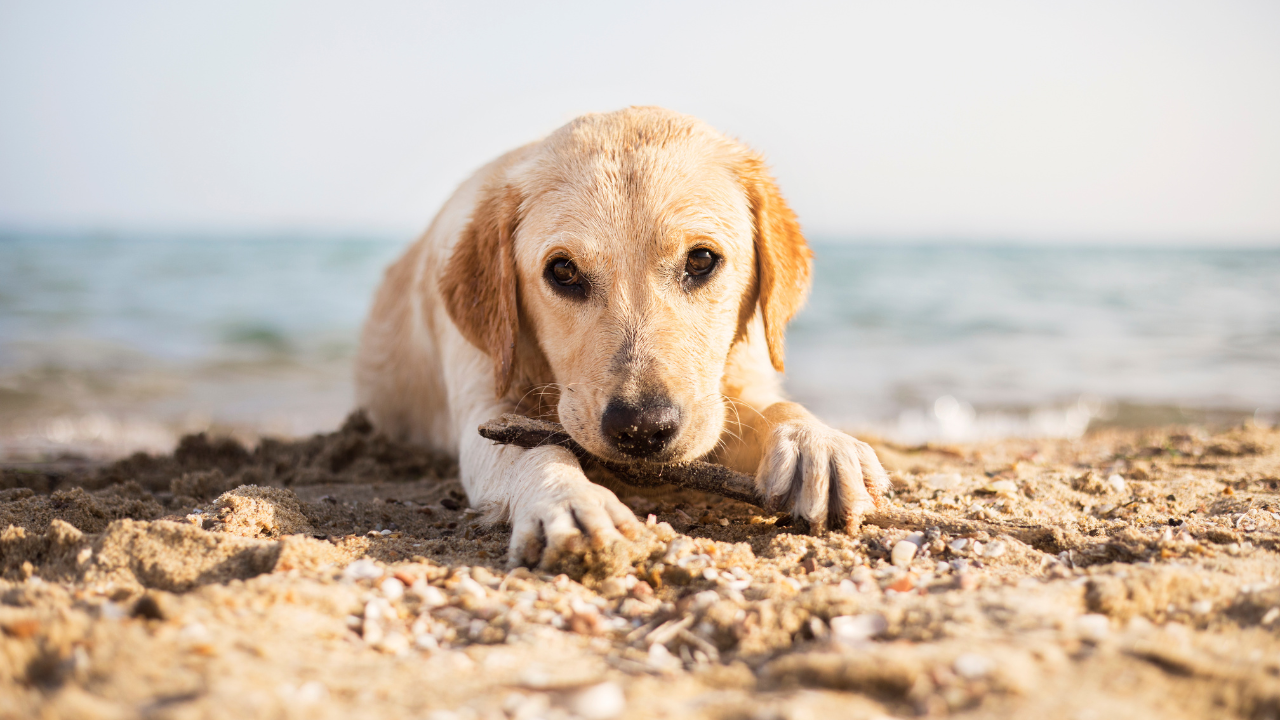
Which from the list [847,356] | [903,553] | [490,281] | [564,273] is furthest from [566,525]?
[847,356]

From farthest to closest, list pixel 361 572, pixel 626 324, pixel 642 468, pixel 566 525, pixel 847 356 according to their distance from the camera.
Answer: pixel 847 356
pixel 626 324
pixel 642 468
pixel 566 525
pixel 361 572

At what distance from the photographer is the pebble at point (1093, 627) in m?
1.71

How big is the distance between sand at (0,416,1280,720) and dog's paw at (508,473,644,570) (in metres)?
0.06

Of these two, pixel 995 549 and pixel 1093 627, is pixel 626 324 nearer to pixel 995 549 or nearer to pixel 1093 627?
pixel 995 549

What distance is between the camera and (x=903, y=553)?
8.25 ft

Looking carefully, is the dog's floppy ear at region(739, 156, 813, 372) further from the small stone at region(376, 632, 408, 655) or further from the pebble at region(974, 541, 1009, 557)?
the small stone at region(376, 632, 408, 655)

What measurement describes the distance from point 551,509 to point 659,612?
0.54 m

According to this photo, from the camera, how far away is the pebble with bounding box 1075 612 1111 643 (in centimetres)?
171

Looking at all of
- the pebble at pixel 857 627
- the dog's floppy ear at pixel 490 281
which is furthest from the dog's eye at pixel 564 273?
the pebble at pixel 857 627

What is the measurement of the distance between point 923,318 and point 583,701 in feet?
52.4

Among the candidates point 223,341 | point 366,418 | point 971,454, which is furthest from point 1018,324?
point 223,341

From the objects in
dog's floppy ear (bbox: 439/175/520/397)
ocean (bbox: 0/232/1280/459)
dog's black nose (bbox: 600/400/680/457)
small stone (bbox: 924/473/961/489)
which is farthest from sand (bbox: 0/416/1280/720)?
ocean (bbox: 0/232/1280/459)

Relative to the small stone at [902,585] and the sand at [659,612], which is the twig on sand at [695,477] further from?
the small stone at [902,585]

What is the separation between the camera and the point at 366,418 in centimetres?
543
